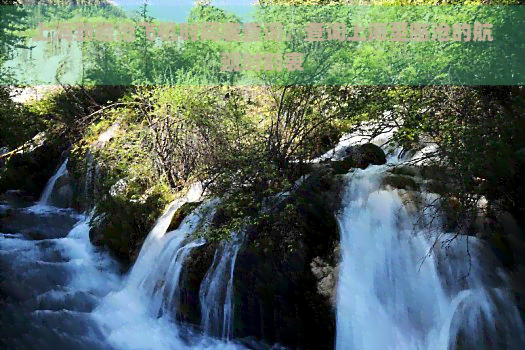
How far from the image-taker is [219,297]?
339cm

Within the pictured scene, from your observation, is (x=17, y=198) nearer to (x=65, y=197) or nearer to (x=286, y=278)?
(x=65, y=197)

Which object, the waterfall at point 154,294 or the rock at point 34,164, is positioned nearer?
the waterfall at point 154,294

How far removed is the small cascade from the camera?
336 centimetres

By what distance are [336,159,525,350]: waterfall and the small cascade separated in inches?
30.0

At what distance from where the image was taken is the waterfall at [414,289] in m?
2.93

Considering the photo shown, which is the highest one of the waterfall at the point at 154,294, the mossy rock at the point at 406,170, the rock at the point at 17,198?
the mossy rock at the point at 406,170

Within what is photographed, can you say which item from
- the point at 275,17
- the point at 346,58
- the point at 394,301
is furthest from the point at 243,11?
the point at 394,301

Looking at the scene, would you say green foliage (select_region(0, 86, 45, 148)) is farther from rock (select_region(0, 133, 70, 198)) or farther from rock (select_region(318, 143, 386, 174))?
rock (select_region(318, 143, 386, 174))

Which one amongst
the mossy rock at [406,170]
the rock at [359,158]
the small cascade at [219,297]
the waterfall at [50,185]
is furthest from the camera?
the waterfall at [50,185]

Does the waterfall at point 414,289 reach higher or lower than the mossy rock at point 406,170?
lower

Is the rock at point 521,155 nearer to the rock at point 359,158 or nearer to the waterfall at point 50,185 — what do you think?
the rock at point 359,158

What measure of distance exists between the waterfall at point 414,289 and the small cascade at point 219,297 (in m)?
0.76

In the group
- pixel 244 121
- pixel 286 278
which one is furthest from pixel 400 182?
pixel 244 121

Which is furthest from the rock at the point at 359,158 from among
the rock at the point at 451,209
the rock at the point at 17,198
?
the rock at the point at 17,198
